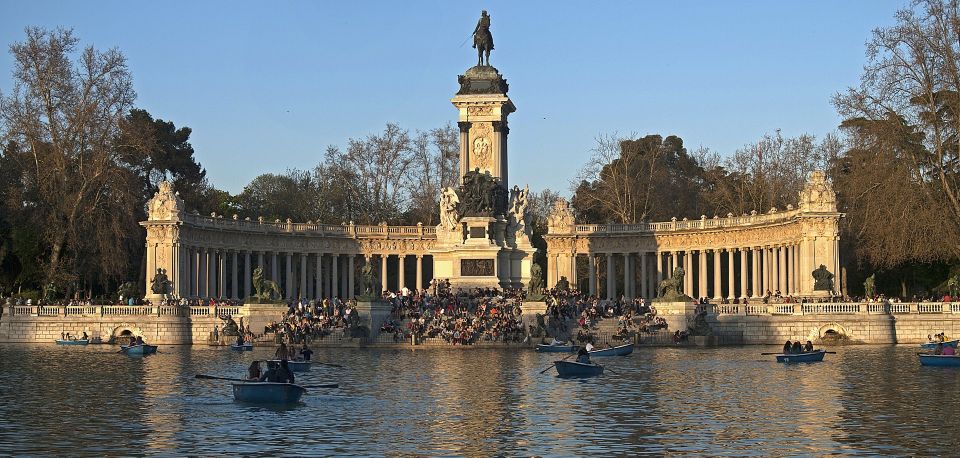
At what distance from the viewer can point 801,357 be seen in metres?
52.0

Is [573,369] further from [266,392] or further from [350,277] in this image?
[350,277]

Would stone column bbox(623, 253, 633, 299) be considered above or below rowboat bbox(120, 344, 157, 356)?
above

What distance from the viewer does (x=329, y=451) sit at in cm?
2750

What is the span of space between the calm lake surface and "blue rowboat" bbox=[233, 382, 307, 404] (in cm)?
81

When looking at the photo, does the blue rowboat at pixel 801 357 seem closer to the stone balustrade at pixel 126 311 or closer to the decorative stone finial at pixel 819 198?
the decorative stone finial at pixel 819 198

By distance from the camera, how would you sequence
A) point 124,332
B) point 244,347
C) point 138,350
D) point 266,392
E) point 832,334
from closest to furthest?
point 266,392 → point 138,350 → point 244,347 → point 832,334 → point 124,332

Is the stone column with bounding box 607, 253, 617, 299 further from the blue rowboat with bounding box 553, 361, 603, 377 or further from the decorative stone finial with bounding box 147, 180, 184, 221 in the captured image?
the blue rowboat with bounding box 553, 361, 603, 377

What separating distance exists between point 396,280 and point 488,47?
26.0 m

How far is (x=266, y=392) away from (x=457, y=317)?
3325cm

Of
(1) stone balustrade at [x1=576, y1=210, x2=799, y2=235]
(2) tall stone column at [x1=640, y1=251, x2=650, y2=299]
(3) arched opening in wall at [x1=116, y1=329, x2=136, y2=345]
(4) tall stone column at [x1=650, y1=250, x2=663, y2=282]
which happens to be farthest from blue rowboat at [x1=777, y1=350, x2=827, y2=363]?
(4) tall stone column at [x1=650, y1=250, x2=663, y2=282]

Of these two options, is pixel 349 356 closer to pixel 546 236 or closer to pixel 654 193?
pixel 546 236

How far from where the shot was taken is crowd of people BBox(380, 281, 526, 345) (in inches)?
2618

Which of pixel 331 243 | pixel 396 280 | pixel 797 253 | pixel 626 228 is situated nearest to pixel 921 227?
pixel 797 253

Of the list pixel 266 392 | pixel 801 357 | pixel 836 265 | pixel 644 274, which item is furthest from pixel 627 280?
pixel 266 392
